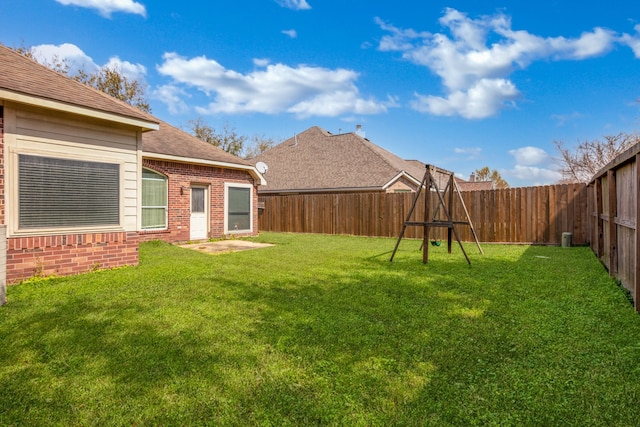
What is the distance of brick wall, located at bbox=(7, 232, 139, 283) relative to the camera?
528cm

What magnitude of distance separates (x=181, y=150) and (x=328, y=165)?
1002 cm

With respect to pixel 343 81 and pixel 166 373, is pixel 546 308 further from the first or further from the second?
pixel 343 81

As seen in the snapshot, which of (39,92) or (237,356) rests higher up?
(39,92)

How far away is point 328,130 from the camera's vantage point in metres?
24.5

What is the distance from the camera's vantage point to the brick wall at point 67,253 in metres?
5.28

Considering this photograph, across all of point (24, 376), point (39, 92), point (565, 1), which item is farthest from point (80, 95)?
point (565, 1)

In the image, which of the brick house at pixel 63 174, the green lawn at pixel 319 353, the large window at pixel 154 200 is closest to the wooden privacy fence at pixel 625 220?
the green lawn at pixel 319 353

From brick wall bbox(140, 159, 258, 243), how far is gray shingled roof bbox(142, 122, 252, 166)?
1.14 ft

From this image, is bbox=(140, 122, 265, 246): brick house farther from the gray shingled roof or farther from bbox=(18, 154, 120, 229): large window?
bbox=(18, 154, 120, 229): large window

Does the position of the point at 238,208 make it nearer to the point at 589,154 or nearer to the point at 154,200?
the point at 154,200

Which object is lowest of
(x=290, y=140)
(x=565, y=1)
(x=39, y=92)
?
(x=39, y=92)

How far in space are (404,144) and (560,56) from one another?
14.2 metres

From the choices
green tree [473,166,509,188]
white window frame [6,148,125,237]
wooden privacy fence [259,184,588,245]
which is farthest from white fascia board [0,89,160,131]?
green tree [473,166,509,188]

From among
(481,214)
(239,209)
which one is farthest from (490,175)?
(239,209)
